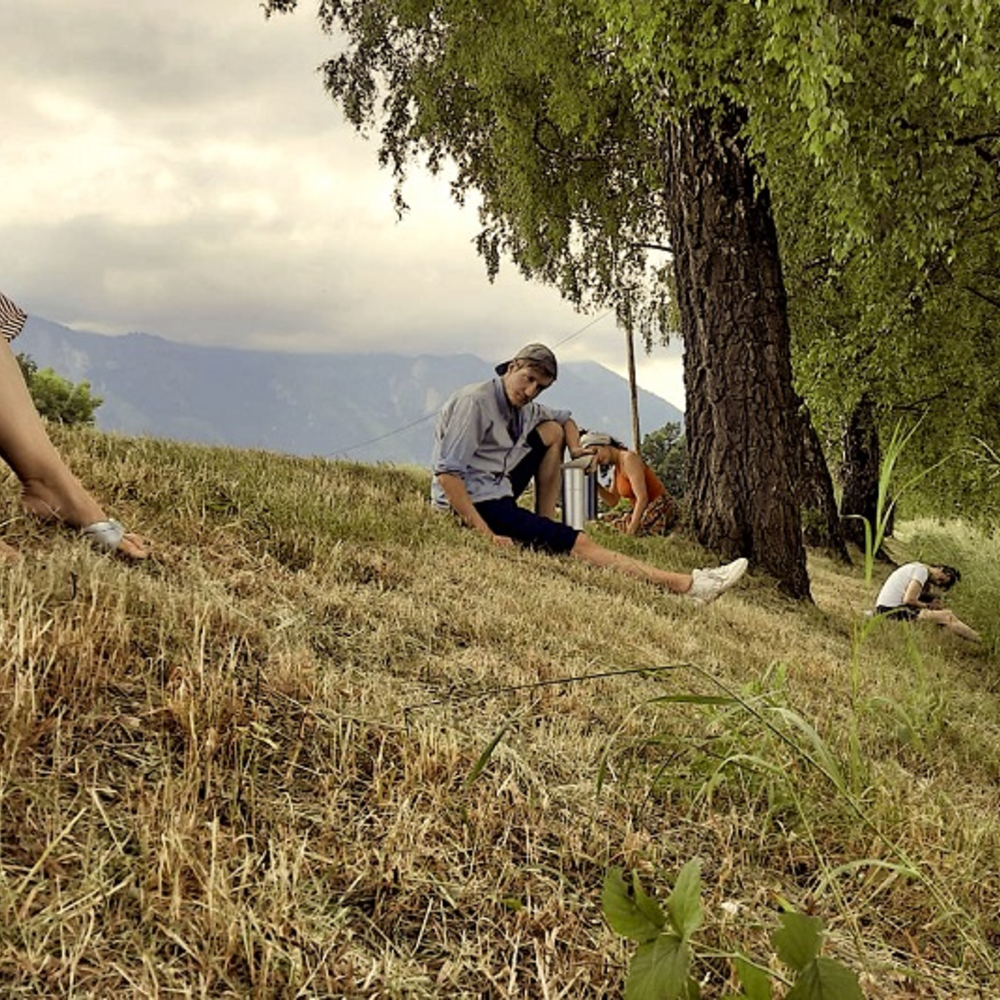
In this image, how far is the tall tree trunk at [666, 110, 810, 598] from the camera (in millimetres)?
6855

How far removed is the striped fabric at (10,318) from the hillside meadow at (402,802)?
556 millimetres

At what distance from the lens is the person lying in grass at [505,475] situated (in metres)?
5.61

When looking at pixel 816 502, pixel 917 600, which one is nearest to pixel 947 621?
pixel 917 600

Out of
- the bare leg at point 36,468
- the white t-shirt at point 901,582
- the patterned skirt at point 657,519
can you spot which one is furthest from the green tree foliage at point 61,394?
the bare leg at point 36,468

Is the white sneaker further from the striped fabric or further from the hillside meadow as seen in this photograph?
the striped fabric

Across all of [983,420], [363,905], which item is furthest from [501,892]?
[983,420]

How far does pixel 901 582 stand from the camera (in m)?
8.14

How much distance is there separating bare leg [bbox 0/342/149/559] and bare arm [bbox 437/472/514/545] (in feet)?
9.36

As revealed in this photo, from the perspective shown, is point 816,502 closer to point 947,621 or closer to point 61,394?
point 947,621

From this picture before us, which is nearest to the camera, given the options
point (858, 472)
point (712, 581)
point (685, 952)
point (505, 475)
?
point (685, 952)

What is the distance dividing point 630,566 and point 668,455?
2461 cm

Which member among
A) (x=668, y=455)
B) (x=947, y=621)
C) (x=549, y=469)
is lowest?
(x=947, y=621)

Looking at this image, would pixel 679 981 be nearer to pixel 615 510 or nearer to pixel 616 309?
pixel 615 510

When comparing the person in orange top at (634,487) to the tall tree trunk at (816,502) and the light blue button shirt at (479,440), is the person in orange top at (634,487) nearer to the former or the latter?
the light blue button shirt at (479,440)
